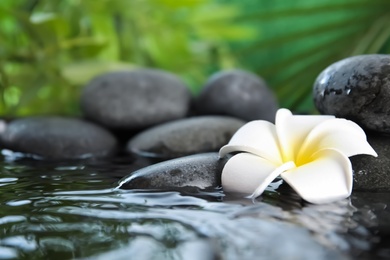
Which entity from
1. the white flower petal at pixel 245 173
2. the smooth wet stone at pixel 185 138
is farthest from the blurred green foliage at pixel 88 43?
the white flower petal at pixel 245 173

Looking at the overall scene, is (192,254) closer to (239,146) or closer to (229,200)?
(229,200)

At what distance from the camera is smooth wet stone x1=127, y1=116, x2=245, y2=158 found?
6.38 ft

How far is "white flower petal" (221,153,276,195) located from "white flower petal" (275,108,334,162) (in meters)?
0.06

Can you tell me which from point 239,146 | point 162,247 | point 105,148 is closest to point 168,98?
point 105,148

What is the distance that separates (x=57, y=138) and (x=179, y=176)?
929mm

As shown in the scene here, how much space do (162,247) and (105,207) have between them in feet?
0.84

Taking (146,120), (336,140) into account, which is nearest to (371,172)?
(336,140)

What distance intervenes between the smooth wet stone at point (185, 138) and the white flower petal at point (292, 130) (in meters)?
0.69

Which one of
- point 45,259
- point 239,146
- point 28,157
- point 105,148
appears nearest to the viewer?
point 45,259

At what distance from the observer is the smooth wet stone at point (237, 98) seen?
2.50 metres

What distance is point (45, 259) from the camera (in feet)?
2.64

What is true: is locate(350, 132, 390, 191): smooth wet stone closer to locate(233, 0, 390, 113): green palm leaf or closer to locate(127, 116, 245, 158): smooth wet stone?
locate(127, 116, 245, 158): smooth wet stone

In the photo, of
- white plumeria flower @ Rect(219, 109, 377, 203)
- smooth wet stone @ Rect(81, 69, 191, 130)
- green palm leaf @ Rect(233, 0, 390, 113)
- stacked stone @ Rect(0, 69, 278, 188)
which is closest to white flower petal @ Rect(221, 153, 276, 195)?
white plumeria flower @ Rect(219, 109, 377, 203)

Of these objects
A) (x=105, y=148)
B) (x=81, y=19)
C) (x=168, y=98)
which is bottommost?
(x=105, y=148)
